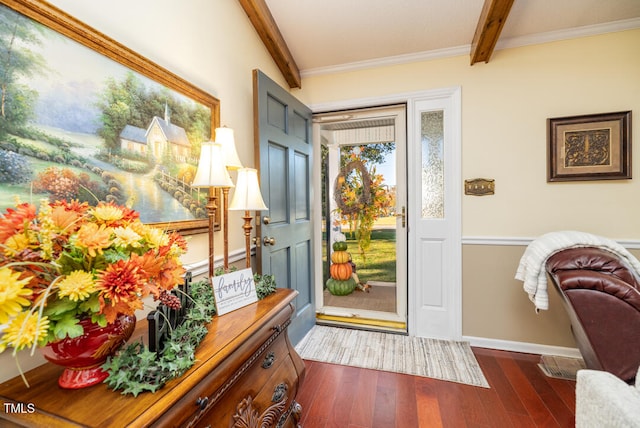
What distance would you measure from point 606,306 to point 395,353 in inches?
56.0

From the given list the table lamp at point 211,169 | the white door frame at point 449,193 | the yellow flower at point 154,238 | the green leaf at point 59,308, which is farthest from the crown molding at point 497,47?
the green leaf at point 59,308

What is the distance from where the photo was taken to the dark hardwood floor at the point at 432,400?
5.13 feet

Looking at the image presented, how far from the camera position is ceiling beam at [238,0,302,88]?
2002 mm

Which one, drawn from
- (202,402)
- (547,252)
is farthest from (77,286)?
(547,252)

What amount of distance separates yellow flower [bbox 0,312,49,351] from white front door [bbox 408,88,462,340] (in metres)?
2.45

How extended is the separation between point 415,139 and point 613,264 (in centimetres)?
160

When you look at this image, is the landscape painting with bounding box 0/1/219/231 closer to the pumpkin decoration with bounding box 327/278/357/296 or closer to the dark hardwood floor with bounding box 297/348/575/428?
the dark hardwood floor with bounding box 297/348/575/428

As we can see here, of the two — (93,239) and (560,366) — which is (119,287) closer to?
(93,239)

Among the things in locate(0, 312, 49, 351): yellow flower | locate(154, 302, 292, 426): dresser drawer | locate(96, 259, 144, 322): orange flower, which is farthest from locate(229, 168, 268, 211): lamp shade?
locate(0, 312, 49, 351): yellow flower

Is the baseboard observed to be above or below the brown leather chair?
below

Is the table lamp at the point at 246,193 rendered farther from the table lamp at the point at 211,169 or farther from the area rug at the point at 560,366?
the area rug at the point at 560,366

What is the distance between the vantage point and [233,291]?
1223mm

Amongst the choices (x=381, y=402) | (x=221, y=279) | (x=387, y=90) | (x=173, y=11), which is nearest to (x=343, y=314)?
(x=381, y=402)

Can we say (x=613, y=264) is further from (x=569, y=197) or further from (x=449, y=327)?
(x=449, y=327)
